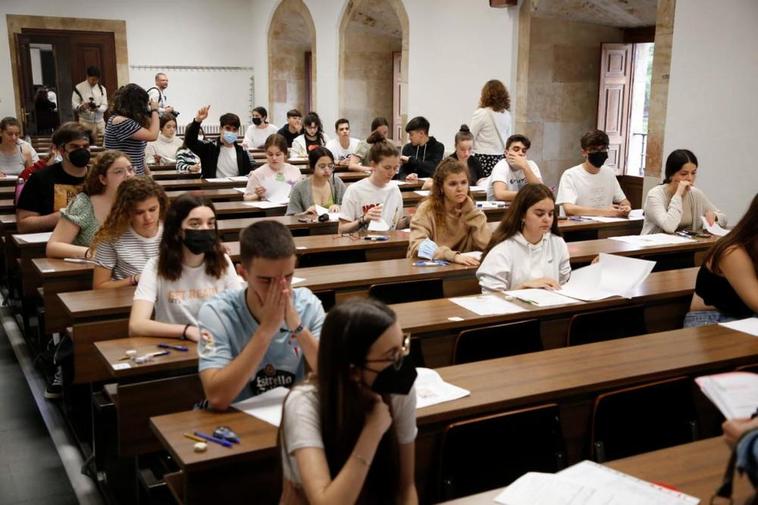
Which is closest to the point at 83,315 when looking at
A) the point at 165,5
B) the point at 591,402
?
the point at 591,402

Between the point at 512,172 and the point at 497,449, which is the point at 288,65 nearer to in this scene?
the point at 512,172

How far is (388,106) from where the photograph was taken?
1502cm

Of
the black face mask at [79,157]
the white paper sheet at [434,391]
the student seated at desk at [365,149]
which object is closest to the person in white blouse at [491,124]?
the student seated at desk at [365,149]

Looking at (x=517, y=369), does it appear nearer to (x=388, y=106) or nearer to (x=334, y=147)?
(x=334, y=147)

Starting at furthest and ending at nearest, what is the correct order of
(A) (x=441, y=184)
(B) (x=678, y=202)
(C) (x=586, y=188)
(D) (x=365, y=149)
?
(D) (x=365, y=149) < (C) (x=586, y=188) < (B) (x=678, y=202) < (A) (x=441, y=184)

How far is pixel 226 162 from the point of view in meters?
8.80

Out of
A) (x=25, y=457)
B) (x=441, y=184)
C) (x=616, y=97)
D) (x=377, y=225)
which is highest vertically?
(x=616, y=97)

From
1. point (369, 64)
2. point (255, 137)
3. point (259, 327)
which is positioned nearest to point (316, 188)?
point (259, 327)

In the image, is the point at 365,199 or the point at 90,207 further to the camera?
the point at 365,199

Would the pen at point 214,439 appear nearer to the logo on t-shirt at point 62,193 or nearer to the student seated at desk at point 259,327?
the student seated at desk at point 259,327

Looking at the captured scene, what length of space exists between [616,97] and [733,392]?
31.1ft

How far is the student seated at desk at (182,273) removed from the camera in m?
3.21

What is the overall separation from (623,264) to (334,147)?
272 inches

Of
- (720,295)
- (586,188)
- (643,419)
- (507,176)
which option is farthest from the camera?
(507,176)
